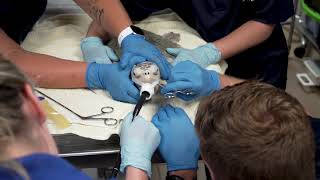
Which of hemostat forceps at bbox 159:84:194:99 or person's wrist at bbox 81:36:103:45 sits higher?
person's wrist at bbox 81:36:103:45

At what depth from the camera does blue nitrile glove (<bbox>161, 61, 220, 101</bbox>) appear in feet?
3.80

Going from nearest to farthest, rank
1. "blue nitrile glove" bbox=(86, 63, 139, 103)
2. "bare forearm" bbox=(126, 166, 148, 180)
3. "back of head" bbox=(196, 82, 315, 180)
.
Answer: "back of head" bbox=(196, 82, 315, 180) < "bare forearm" bbox=(126, 166, 148, 180) < "blue nitrile glove" bbox=(86, 63, 139, 103)

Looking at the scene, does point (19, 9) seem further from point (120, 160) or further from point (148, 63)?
point (120, 160)

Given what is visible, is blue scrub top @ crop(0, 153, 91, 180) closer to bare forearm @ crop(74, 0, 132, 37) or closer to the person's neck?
the person's neck

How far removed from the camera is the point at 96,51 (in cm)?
133

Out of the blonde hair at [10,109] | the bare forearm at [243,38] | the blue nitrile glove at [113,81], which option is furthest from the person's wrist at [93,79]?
the blonde hair at [10,109]

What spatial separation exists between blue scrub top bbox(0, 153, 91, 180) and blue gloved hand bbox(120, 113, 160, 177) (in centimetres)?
43

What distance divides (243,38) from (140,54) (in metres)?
0.36

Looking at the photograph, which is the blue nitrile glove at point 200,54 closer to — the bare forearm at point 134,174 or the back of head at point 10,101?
the bare forearm at point 134,174

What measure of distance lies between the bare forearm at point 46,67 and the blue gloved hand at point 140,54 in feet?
0.39

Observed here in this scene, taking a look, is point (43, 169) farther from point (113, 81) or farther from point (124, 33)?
point (124, 33)

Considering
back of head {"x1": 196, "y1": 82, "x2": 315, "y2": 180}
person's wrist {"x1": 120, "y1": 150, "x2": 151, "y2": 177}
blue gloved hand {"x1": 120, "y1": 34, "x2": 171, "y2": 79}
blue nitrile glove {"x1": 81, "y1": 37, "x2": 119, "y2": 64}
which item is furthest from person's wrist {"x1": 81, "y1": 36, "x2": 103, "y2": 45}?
back of head {"x1": 196, "y1": 82, "x2": 315, "y2": 180}

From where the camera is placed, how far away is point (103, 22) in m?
1.41

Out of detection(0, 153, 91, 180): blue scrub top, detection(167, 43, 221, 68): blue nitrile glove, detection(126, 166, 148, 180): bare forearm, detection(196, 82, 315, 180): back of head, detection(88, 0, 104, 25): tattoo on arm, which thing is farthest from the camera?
detection(88, 0, 104, 25): tattoo on arm
